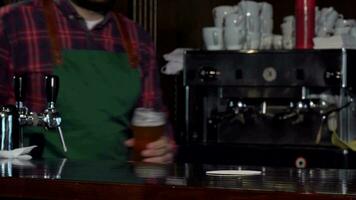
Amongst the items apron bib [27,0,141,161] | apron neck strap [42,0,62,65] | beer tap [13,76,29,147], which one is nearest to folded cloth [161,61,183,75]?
apron bib [27,0,141,161]

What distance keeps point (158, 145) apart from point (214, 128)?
1.53 metres

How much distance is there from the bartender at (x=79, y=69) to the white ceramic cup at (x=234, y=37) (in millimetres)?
822

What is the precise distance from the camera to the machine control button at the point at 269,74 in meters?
3.83

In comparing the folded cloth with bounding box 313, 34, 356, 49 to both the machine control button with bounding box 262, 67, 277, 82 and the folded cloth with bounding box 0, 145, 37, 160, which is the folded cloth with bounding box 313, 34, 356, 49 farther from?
the folded cloth with bounding box 0, 145, 37, 160

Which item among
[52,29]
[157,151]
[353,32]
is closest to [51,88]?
[157,151]

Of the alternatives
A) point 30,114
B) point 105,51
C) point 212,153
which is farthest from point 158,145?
point 212,153

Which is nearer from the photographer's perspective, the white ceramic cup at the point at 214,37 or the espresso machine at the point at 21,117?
the espresso machine at the point at 21,117

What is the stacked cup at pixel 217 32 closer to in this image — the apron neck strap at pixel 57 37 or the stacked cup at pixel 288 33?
the stacked cup at pixel 288 33

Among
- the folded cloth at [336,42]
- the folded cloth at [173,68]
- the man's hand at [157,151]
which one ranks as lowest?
the man's hand at [157,151]

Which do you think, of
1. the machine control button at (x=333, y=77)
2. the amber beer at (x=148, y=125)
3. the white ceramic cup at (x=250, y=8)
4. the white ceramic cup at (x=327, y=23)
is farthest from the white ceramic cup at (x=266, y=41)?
the amber beer at (x=148, y=125)

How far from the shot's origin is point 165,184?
1.75m

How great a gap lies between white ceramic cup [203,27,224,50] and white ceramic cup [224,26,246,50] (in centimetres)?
4

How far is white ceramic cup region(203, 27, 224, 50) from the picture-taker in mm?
3969

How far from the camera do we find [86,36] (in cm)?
311
